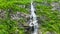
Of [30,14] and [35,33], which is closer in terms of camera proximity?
[35,33]

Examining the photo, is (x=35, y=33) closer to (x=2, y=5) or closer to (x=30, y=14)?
(x=30, y=14)

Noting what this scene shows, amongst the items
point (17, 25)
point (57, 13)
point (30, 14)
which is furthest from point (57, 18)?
point (17, 25)

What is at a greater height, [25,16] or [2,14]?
[2,14]

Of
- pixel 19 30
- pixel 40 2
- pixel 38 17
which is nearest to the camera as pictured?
pixel 19 30

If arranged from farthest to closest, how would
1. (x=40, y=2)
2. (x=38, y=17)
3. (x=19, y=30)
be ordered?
(x=40, y=2), (x=38, y=17), (x=19, y=30)

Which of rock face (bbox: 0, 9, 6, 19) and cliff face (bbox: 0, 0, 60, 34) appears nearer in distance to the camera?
cliff face (bbox: 0, 0, 60, 34)

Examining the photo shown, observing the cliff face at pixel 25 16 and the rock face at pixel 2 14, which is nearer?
the cliff face at pixel 25 16

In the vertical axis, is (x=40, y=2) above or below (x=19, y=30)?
above
